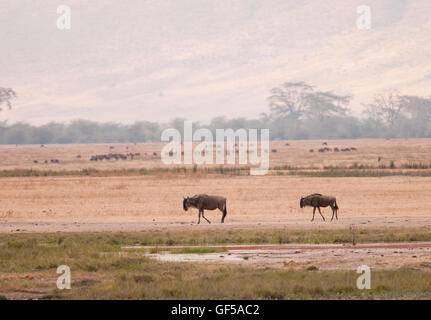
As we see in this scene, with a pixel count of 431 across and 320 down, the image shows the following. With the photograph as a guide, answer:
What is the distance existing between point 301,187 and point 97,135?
396 feet

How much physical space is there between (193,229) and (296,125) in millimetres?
132495

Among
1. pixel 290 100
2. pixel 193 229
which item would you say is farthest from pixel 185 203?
pixel 290 100

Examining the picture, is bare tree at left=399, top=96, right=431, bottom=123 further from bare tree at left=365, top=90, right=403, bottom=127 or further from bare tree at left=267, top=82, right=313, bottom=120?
bare tree at left=267, top=82, right=313, bottom=120

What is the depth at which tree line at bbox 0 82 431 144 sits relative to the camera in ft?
491

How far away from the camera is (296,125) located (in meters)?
158

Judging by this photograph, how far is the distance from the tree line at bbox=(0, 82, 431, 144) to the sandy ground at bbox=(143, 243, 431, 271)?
415 ft

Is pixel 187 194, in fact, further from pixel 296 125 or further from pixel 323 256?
pixel 296 125

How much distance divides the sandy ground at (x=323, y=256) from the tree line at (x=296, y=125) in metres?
126

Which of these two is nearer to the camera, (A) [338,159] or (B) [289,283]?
(B) [289,283]

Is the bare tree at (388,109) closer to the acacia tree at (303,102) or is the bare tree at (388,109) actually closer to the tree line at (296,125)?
the tree line at (296,125)

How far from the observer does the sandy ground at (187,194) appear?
29.5 meters

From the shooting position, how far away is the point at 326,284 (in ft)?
51.5
